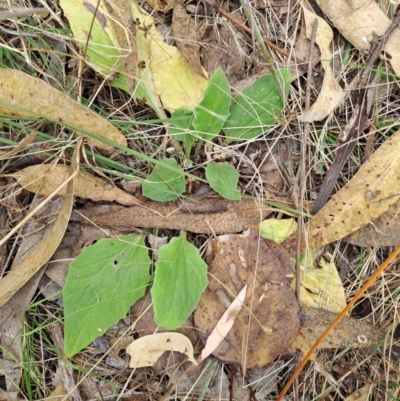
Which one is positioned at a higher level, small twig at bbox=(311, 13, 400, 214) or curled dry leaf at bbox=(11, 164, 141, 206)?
small twig at bbox=(311, 13, 400, 214)

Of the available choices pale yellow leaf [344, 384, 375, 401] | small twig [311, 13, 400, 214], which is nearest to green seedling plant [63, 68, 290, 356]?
small twig [311, 13, 400, 214]

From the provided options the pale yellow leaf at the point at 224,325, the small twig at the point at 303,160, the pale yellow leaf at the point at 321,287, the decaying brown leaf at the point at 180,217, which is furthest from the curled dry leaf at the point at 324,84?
the pale yellow leaf at the point at 224,325

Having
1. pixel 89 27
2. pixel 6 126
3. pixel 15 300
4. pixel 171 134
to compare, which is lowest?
pixel 15 300

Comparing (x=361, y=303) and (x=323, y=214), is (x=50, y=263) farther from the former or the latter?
(x=361, y=303)

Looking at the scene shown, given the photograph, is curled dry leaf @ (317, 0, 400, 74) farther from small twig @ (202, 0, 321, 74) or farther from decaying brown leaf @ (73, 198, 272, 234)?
decaying brown leaf @ (73, 198, 272, 234)

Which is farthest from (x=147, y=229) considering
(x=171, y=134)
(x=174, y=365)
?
(x=174, y=365)

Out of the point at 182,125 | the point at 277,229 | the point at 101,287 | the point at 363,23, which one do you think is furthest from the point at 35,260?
the point at 363,23
